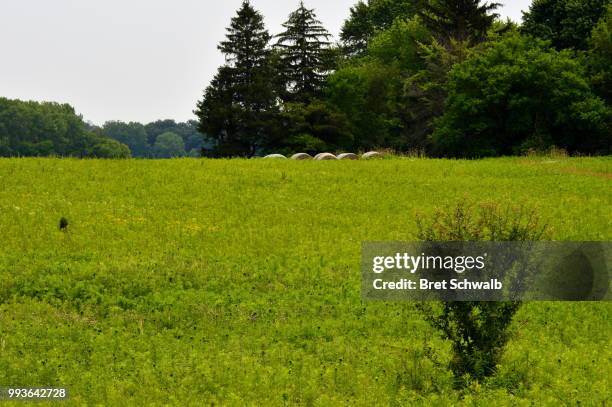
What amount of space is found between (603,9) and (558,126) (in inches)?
668

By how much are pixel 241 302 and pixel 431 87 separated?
149ft

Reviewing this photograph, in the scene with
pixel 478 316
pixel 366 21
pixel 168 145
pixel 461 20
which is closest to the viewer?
pixel 478 316

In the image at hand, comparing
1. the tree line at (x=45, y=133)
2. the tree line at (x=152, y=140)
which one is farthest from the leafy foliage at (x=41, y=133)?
the tree line at (x=152, y=140)

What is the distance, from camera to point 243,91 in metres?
63.6

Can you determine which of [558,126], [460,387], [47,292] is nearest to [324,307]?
[460,387]

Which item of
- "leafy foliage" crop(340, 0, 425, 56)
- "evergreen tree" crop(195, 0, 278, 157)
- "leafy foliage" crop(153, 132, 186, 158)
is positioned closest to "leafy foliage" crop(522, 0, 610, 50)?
"evergreen tree" crop(195, 0, 278, 157)

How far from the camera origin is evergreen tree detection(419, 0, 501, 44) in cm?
5753

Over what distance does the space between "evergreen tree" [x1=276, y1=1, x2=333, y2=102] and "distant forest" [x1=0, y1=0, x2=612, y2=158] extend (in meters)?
0.10

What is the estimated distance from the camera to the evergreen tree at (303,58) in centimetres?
6431

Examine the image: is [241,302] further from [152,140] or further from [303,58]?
[152,140]

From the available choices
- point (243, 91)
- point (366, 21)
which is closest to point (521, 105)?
point (243, 91)

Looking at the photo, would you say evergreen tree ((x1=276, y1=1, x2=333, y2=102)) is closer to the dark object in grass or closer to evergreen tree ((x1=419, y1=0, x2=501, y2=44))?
evergreen tree ((x1=419, y1=0, x2=501, y2=44))

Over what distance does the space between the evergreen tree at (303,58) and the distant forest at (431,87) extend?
0.34 feet

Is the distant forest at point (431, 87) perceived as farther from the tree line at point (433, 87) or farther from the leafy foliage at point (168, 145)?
the leafy foliage at point (168, 145)
